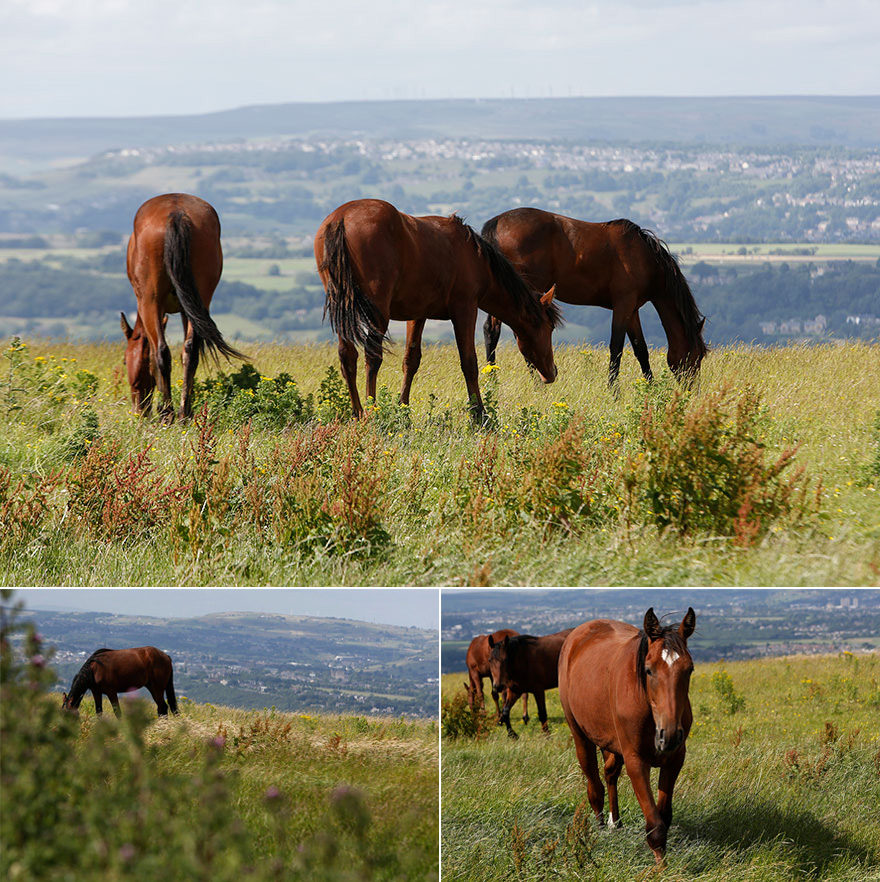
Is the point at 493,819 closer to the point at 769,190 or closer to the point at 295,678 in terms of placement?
the point at 295,678

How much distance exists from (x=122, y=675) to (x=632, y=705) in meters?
2.48

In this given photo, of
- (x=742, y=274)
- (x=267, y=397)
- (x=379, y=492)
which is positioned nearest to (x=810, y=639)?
(x=379, y=492)

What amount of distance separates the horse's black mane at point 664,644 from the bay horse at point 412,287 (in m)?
4.34

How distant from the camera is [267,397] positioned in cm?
927

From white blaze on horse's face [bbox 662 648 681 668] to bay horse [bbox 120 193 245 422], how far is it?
6365 millimetres

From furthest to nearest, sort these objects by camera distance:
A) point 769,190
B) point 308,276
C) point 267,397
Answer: point 308,276 → point 769,190 → point 267,397

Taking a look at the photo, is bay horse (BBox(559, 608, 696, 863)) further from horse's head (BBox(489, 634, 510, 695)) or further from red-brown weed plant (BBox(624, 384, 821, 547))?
red-brown weed plant (BBox(624, 384, 821, 547))

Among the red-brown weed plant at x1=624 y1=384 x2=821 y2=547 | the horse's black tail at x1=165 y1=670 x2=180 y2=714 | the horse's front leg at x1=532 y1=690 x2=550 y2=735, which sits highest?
the red-brown weed plant at x1=624 y1=384 x2=821 y2=547

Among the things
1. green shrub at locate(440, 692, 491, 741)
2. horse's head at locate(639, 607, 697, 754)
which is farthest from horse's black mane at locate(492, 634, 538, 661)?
horse's head at locate(639, 607, 697, 754)

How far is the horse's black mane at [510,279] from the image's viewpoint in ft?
32.8

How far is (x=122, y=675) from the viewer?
4.51 meters

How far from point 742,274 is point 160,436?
7429 cm

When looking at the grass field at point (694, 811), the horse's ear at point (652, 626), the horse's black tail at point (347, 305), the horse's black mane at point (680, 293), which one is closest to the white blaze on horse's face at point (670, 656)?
the horse's ear at point (652, 626)

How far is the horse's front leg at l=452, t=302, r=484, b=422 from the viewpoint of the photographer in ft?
31.3
